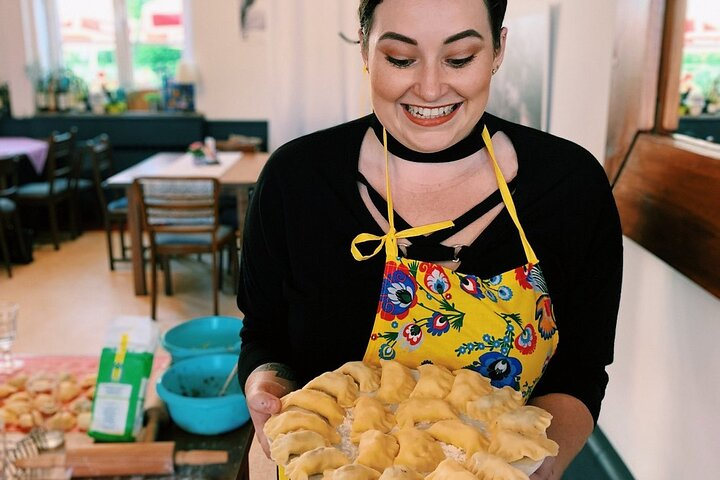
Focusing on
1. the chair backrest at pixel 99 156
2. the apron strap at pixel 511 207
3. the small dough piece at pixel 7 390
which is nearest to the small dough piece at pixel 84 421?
the small dough piece at pixel 7 390

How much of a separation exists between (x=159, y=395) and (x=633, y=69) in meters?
1.11

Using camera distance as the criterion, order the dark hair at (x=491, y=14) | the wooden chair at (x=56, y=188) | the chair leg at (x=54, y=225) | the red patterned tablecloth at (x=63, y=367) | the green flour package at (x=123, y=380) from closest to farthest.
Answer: the dark hair at (x=491, y=14) < the green flour package at (x=123, y=380) < the red patterned tablecloth at (x=63, y=367) < the wooden chair at (x=56, y=188) < the chair leg at (x=54, y=225)

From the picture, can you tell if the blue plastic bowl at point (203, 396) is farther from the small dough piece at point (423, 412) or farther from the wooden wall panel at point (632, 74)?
the wooden wall panel at point (632, 74)

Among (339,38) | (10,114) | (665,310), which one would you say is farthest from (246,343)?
(10,114)

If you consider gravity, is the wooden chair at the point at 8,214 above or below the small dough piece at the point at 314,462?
below

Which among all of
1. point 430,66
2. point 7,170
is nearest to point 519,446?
point 430,66

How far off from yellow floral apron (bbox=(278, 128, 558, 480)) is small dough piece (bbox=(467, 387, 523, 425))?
11cm

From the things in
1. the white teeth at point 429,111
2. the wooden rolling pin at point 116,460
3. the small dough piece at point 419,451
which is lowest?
the wooden rolling pin at point 116,460

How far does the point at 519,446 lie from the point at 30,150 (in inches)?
214

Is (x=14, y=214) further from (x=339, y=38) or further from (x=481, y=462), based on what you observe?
(x=481, y=462)

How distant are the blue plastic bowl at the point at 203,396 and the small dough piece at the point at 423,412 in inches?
24.7

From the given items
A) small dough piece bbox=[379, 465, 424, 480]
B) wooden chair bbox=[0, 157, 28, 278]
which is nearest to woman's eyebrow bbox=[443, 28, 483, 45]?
small dough piece bbox=[379, 465, 424, 480]

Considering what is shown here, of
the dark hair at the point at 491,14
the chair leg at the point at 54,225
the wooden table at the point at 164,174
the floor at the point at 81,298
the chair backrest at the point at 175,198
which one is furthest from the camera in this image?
the chair leg at the point at 54,225

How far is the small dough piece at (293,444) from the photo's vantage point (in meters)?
0.76
